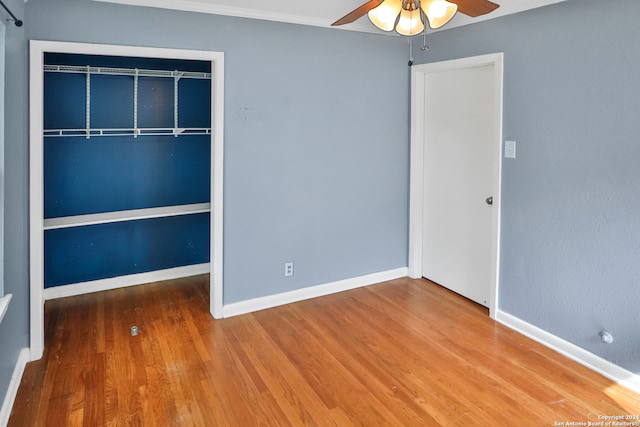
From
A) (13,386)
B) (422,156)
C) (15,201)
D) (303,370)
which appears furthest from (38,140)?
(422,156)

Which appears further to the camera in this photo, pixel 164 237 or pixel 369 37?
pixel 164 237

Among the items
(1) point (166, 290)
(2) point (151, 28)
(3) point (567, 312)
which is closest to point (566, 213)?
(3) point (567, 312)

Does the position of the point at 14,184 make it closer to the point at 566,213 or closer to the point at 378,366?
the point at 378,366

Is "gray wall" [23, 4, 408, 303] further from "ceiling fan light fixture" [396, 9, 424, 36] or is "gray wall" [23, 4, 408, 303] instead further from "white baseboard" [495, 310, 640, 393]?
"ceiling fan light fixture" [396, 9, 424, 36]

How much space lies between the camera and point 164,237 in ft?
14.1

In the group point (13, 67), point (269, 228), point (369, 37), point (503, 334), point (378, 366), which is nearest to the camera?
point (13, 67)

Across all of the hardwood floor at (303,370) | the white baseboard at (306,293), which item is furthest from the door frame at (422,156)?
the hardwood floor at (303,370)

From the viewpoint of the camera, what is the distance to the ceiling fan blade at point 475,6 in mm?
1872

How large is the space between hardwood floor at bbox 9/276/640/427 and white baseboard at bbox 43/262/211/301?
0.13 m

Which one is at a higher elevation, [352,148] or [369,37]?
[369,37]

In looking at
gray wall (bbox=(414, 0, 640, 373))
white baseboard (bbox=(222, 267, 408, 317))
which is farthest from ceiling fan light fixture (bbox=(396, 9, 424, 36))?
white baseboard (bbox=(222, 267, 408, 317))

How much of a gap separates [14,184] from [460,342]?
2911mm

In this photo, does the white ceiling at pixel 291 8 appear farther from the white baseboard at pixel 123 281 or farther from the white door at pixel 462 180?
the white baseboard at pixel 123 281

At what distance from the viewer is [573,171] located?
9.16ft
